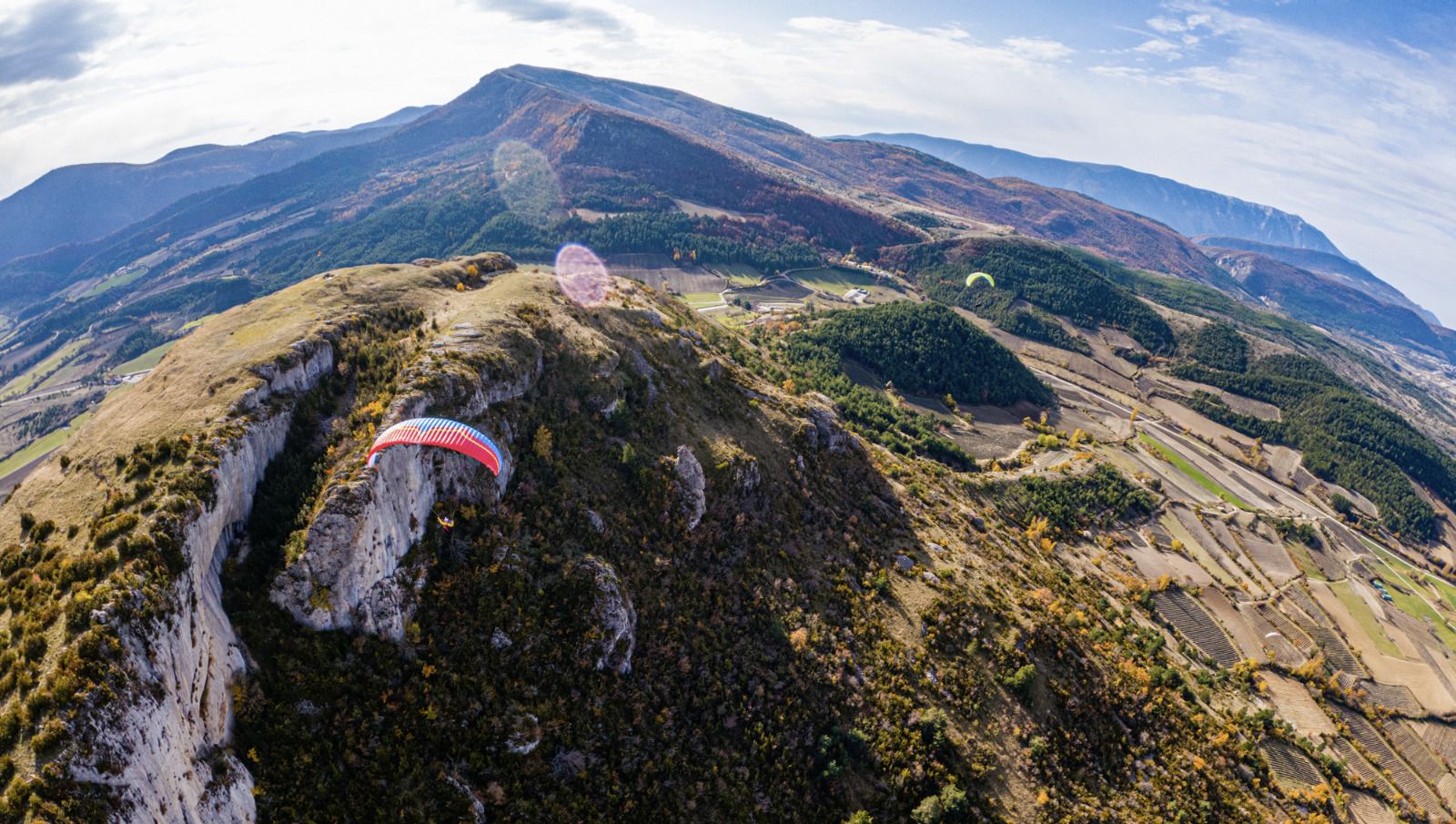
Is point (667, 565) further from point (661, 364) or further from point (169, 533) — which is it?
point (169, 533)

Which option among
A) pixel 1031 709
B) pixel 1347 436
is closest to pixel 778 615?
pixel 1031 709

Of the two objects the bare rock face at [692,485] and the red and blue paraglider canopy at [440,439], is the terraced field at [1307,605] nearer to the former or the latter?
the bare rock face at [692,485]

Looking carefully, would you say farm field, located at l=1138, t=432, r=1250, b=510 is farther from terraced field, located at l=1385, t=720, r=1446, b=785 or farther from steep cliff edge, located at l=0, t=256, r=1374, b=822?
steep cliff edge, located at l=0, t=256, r=1374, b=822

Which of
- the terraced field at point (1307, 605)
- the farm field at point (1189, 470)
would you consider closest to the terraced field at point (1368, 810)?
the terraced field at point (1307, 605)

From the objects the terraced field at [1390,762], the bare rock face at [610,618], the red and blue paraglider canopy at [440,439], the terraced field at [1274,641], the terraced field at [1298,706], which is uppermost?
the red and blue paraglider canopy at [440,439]

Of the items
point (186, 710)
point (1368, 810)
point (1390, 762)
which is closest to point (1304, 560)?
point (1390, 762)

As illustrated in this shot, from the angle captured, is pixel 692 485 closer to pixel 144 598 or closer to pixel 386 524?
pixel 386 524

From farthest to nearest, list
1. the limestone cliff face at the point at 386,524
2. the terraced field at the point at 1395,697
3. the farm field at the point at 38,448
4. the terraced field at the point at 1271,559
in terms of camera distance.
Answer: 1. the farm field at the point at 38,448
2. the terraced field at the point at 1271,559
3. the terraced field at the point at 1395,697
4. the limestone cliff face at the point at 386,524

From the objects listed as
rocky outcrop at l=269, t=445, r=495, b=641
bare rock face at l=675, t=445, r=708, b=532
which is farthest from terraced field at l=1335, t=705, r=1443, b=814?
rocky outcrop at l=269, t=445, r=495, b=641
